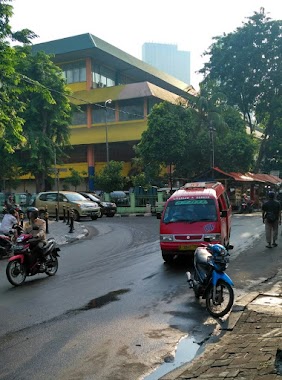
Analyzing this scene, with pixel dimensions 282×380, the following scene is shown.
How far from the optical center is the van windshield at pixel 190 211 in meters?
10.7

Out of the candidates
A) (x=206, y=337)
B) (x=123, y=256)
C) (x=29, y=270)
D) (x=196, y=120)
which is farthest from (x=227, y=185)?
(x=206, y=337)

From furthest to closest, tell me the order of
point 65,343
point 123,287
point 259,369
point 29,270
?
point 29,270
point 123,287
point 65,343
point 259,369

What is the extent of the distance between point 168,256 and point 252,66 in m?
34.2

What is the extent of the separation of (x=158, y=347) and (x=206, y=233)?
5.41 meters

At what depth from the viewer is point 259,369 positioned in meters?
4.08

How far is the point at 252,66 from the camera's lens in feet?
134

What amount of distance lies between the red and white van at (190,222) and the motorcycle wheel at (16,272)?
134 inches

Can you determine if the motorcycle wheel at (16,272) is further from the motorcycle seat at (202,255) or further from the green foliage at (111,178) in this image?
the green foliage at (111,178)

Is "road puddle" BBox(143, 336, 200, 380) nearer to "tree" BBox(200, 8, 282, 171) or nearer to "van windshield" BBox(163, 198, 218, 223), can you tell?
"van windshield" BBox(163, 198, 218, 223)

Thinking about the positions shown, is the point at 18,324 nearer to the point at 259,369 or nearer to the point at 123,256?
the point at 259,369

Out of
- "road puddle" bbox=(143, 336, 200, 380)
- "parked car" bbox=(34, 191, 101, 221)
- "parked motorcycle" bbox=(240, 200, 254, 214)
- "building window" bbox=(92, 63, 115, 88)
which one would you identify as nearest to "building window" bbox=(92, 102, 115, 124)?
"building window" bbox=(92, 63, 115, 88)

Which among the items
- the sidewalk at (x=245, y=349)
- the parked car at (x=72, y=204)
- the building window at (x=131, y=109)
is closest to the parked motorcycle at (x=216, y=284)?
the sidewalk at (x=245, y=349)

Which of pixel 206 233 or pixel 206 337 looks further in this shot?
pixel 206 233

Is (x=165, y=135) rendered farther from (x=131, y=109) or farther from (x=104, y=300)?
(x=104, y=300)
